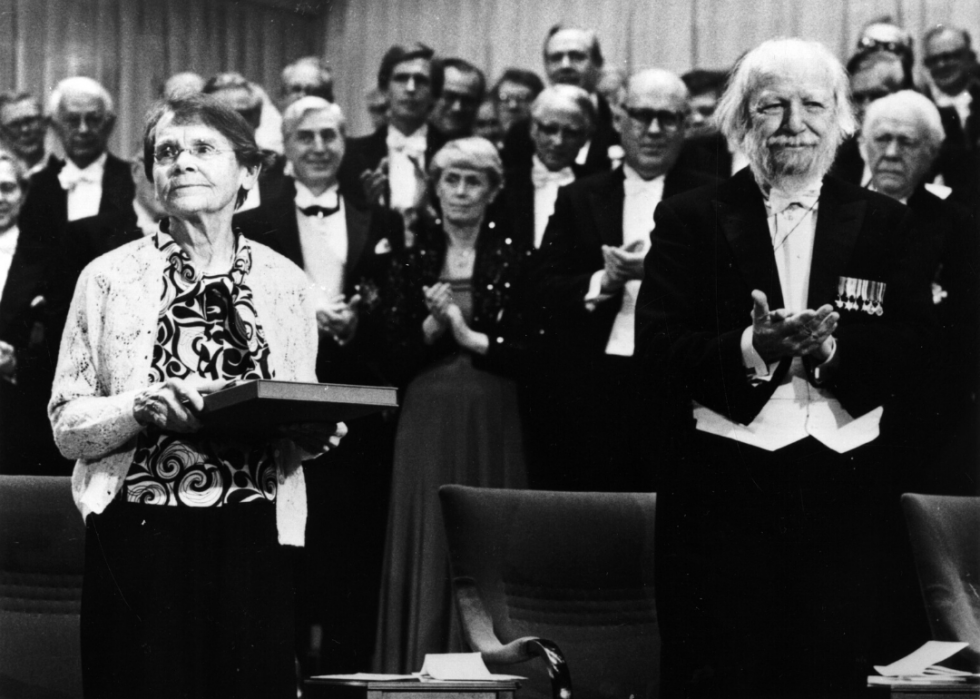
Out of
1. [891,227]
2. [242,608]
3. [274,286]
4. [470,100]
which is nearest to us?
[242,608]

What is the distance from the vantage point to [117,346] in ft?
10.7

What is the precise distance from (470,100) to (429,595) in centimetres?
149

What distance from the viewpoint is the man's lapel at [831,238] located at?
149 inches

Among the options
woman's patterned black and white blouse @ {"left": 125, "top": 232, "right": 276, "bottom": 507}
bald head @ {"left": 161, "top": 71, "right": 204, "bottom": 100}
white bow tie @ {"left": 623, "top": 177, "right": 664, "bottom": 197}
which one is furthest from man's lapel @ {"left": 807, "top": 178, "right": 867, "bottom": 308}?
bald head @ {"left": 161, "top": 71, "right": 204, "bottom": 100}

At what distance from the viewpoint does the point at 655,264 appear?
12.8 feet

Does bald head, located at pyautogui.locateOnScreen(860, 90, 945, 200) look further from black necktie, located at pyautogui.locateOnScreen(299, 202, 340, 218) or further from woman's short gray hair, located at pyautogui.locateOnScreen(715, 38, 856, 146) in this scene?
black necktie, located at pyautogui.locateOnScreen(299, 202, 340, 218)

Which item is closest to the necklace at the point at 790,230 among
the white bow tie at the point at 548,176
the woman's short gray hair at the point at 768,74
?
the woman's short gray hair at the point at 768,74

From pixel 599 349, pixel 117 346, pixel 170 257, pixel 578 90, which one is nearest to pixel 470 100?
pixel 578 90

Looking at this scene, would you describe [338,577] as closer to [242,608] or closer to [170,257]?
[242,608]

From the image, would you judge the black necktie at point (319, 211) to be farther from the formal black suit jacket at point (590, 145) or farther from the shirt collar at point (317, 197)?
the formal black suit jacket at point (590, 145)

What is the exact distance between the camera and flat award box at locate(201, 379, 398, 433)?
9.23 feet

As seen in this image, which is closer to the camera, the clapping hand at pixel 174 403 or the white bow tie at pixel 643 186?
the clapping hand at pixel 174 403

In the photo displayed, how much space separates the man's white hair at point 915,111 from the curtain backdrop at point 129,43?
5.85 feet

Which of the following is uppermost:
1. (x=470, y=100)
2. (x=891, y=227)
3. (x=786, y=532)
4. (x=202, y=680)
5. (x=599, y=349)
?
(x=470, y=100)
